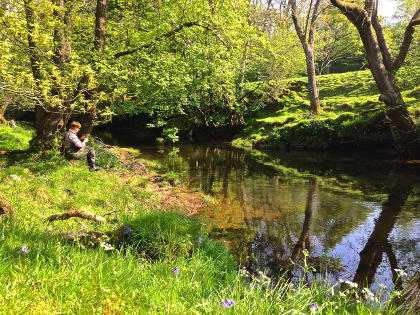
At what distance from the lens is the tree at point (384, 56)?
1316 centimetres

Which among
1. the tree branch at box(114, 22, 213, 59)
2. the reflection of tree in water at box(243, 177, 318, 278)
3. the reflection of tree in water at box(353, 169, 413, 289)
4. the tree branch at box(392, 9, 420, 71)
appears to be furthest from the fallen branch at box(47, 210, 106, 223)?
the tree branch at box(392, 9, 420, 71)

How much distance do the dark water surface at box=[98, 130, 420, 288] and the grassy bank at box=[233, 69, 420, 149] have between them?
9.60 ft

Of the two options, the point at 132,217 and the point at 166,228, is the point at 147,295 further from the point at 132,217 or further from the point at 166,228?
Answer: the point at 132,217

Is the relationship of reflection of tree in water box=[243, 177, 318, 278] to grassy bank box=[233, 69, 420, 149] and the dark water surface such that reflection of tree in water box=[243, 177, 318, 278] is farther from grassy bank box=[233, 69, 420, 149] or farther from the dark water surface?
grassy bank box=[233, 69, 420, 149]

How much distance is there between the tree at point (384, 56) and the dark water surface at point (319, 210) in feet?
6.71

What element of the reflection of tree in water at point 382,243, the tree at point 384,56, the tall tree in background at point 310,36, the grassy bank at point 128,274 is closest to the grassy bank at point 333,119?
the tree at point 384,56

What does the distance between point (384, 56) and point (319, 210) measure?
34.2 feet

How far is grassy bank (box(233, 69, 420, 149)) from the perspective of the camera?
59.0 ft

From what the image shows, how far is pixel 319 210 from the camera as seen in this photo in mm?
8258

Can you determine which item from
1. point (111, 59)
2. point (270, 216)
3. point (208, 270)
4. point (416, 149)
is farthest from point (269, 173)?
point (208, 270)

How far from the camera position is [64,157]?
944 cm

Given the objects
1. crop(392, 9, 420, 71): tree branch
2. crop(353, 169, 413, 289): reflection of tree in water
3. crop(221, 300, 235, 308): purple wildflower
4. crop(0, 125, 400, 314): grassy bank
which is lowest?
crop(353, 169, 413, 289): reflection of tree in water

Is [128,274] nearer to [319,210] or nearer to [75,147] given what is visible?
[319,210]

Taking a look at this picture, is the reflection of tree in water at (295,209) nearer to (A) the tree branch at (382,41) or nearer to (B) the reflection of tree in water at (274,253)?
(B) the reflection of tree in water at (274,253)
